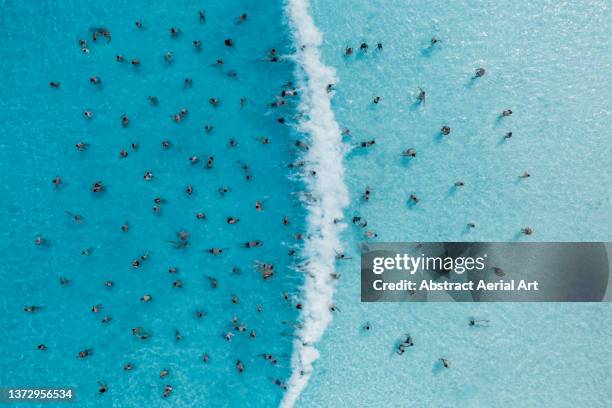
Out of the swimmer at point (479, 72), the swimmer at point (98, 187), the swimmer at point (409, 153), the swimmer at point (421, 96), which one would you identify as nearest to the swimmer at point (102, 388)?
the swimmer at point (98, 187)

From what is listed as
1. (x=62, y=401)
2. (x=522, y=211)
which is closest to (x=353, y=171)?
(x=522, y=211)

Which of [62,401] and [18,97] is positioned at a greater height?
[18,97]

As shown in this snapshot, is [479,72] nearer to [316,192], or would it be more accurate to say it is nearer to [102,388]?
[316,192]

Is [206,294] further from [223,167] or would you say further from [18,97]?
[18,97]

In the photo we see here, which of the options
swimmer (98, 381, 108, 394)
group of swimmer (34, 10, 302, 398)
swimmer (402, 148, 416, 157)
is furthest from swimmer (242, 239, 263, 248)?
swimmer (98, 381, 108, 394)

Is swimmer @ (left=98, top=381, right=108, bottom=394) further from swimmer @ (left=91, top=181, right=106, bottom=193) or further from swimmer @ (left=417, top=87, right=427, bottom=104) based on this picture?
swimmer @ (left=417, top=87, right=427, bottom=104)

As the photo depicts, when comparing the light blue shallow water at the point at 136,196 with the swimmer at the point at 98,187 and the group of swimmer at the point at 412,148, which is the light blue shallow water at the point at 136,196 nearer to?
the swimmer at the point at 98,187
